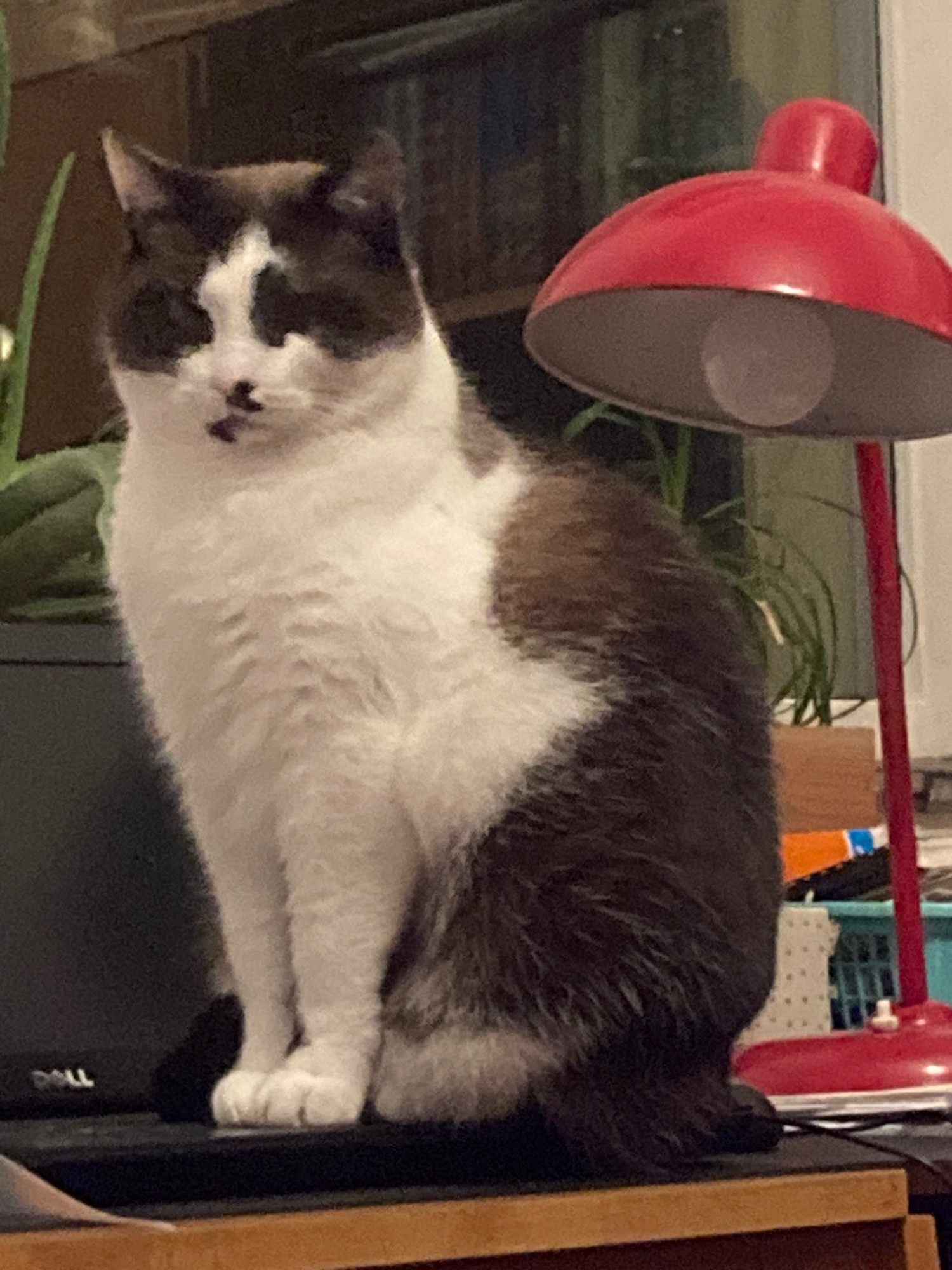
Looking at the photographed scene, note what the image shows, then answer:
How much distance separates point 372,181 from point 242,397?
14 cm

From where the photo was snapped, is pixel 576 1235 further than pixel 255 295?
No

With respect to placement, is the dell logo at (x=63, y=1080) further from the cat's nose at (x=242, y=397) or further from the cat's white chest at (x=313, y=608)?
the cat's nose at (x=242, y=397)

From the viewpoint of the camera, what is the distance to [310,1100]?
0.80 metres

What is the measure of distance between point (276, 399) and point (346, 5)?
125 centimetres

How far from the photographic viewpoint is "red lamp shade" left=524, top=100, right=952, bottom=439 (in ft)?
2.96

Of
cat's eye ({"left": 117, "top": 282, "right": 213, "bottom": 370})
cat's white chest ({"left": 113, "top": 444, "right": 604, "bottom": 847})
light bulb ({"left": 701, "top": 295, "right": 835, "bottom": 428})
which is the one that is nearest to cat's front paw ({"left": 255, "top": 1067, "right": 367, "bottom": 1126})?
cat's white chest ({"left": 113, "top": 444, "right": 604, "bottom": 847})

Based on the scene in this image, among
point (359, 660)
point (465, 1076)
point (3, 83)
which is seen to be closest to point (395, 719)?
point (359, 660)

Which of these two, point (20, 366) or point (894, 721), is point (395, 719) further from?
point (20, 366)

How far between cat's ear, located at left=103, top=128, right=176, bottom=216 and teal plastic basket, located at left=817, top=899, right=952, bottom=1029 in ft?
2.33

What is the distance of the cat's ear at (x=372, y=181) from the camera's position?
2.87 feet

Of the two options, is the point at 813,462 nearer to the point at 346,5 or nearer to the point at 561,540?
the point at 346,5

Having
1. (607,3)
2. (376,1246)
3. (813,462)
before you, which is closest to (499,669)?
(376,1246)

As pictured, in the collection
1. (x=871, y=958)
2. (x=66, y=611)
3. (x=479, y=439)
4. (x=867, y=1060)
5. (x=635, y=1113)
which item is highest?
(x=479, y=439)

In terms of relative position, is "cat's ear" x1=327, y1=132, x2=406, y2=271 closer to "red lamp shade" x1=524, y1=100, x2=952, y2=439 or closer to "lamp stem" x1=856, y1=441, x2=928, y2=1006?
"red lamp shade" x1=524, y1=100, x2=952, y2=439
